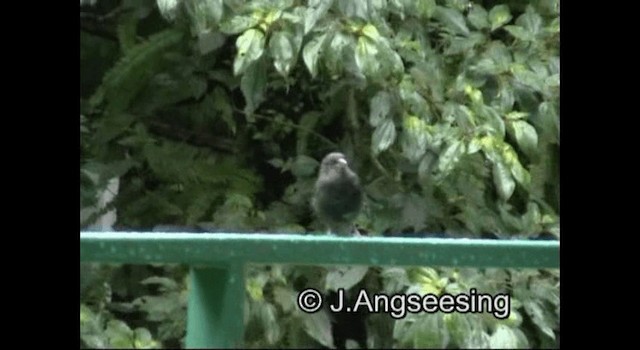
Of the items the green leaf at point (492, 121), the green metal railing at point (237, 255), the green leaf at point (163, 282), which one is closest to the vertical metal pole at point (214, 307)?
the green metal railing at point (237, 255)

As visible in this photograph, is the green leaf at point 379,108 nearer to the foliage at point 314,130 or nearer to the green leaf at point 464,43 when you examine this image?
the foliage at point 314,130

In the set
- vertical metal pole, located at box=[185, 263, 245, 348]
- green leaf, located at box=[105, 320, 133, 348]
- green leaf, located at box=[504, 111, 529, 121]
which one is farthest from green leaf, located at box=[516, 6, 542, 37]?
vertical metal pole, located at box=[185, 263, 245, 348]

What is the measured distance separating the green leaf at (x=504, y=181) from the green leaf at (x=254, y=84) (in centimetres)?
41

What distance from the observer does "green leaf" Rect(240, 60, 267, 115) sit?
1.76m

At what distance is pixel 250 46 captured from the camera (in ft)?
5.65

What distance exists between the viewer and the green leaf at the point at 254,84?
1.76 m

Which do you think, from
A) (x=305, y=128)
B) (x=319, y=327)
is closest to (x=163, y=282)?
(x=319, y=327)

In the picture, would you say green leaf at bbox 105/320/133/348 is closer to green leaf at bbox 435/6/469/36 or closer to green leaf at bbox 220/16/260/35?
green leaf at bbox 220/16/260/35

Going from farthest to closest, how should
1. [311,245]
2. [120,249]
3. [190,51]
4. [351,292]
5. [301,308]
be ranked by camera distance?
[190,51] < [301,308] < [351,292] < [311,245] < [120,249]

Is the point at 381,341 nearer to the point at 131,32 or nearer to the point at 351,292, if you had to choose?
the point at 351,292

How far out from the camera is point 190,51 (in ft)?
5.90

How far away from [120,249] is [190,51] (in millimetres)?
947

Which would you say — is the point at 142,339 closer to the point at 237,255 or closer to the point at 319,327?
the point at 319,327
